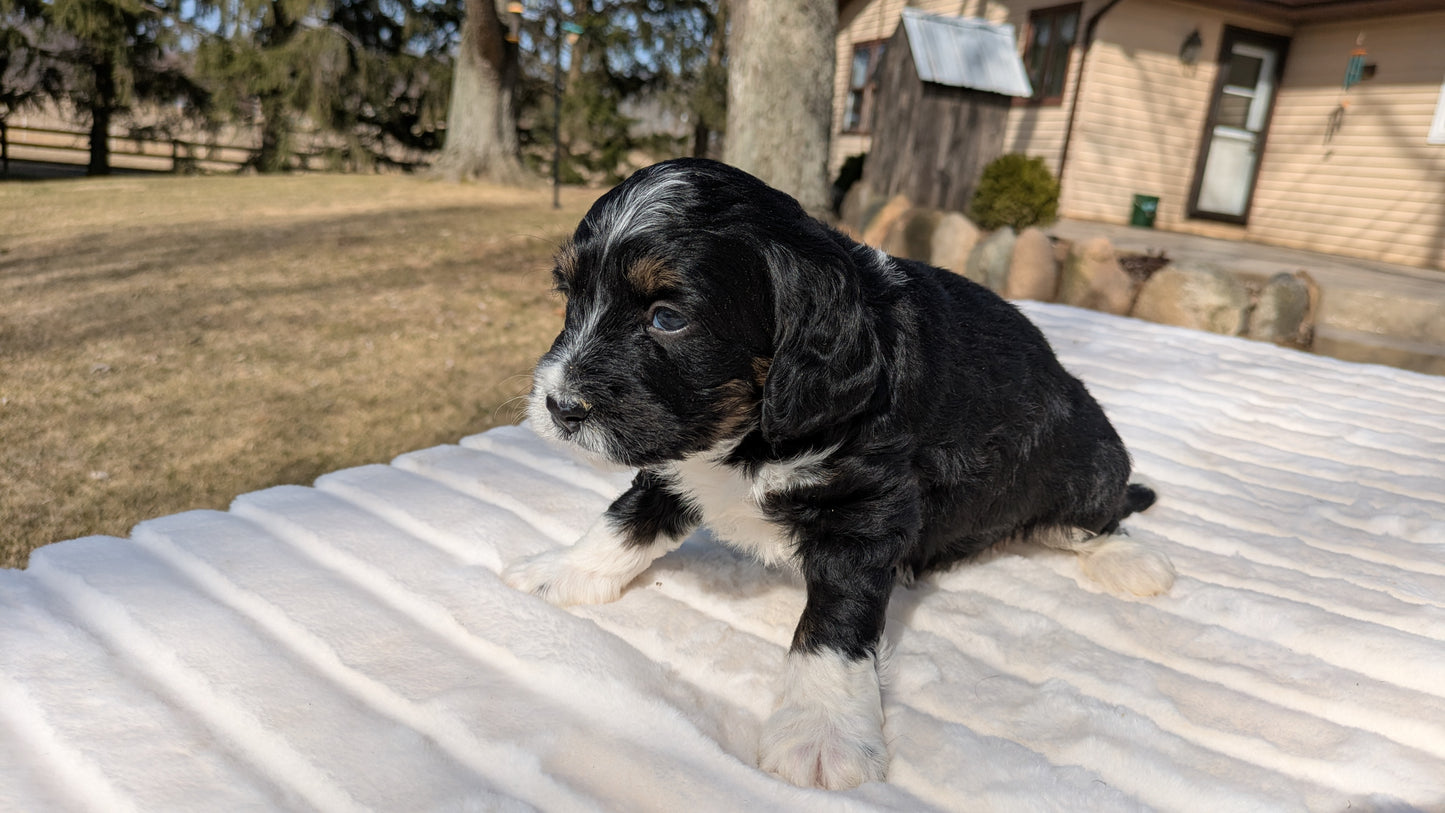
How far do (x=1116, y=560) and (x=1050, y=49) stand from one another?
1421cm

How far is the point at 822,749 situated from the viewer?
176cm

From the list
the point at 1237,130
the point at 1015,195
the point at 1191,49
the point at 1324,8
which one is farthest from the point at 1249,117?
the point at 1015,195

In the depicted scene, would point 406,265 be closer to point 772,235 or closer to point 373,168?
point 772,235

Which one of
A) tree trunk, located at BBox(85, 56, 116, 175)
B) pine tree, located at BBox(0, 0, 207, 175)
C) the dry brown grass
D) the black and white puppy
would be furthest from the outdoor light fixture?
tree trunk, located at BBox(85, 56, 116, 175)

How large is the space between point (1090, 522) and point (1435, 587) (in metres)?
1.16

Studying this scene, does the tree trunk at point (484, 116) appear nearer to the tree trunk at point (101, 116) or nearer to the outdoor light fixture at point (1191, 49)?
the tree trunk at point (101, 116)

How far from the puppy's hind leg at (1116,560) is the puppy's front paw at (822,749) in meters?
1.15

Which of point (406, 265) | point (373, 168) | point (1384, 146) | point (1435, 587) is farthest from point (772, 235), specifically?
point (373, 168)

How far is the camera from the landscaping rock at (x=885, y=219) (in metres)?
9.35

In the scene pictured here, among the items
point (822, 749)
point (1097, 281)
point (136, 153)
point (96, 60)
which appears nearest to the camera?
point (822, 749)

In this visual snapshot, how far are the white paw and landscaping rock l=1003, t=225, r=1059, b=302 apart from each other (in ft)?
18.1

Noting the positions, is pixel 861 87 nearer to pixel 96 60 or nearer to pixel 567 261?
pixel 96 60

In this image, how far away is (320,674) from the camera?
1.99m

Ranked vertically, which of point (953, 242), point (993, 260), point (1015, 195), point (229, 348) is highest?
point (1015, 195)
